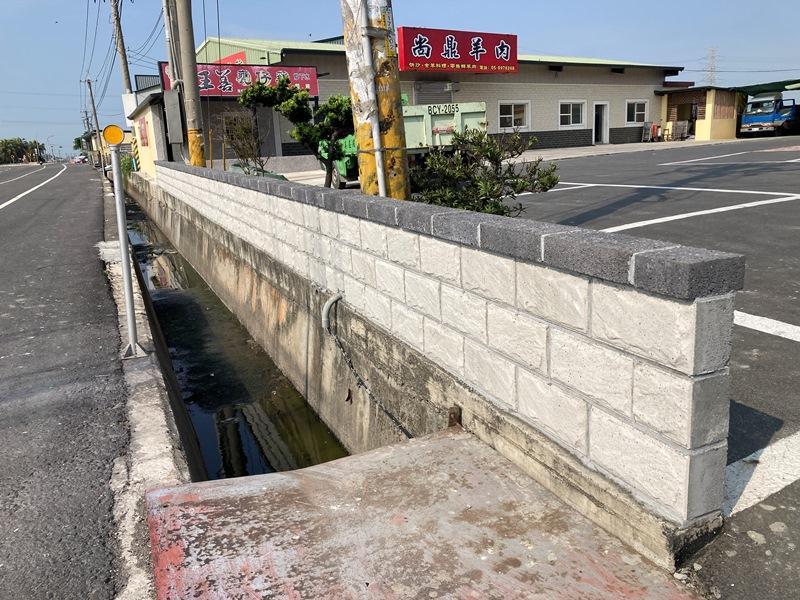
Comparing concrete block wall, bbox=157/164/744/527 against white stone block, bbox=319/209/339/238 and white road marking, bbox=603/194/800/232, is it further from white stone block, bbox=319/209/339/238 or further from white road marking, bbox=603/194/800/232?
white road marking, bbox=603/194/800/232

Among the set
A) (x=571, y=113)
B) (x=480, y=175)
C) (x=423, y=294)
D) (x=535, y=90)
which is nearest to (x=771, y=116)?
(x=571, y=113)

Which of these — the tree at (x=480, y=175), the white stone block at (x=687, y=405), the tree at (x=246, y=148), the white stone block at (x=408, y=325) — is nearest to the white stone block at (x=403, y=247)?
the white stone block at (x=408, y=325)

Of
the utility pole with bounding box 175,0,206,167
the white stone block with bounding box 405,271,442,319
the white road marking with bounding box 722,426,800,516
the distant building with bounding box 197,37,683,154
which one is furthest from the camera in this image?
the distant building with bounding box 197,37,683,154

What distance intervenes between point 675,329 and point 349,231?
138 inches

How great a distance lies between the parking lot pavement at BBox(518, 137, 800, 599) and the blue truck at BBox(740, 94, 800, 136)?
23.5 metres

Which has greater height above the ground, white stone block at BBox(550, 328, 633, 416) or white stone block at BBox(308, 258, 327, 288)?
white stone block at BBox(550, 328, 633, 416)

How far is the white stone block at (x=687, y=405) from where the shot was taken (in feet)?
7.82

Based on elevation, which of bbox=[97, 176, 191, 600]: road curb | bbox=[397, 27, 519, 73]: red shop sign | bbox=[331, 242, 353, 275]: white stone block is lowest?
bbox=[97, 176, 191, 600]: road curb

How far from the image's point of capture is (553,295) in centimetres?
302

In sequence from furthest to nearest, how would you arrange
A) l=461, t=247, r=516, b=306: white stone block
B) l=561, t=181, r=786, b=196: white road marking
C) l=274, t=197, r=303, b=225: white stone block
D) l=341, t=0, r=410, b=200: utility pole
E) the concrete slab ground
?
l=561, t=181, r=786, b=196: white road marking
l=274, t=197, r=303, b=225: white stone block
l=341, t=0, r=410, b=200: utility pole
l=461, t=247, r=516, b=306: white stone block
the concrete slab ground

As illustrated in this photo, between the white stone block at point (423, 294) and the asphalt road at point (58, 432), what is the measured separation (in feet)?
6.73

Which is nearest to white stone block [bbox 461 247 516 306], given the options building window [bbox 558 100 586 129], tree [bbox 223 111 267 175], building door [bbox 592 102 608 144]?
tree [bbox 223 111 267 175]

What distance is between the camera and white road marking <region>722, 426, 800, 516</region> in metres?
2.79

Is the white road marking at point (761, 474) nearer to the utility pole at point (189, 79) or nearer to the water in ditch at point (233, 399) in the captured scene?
the water in ditch at point (233, 399)
